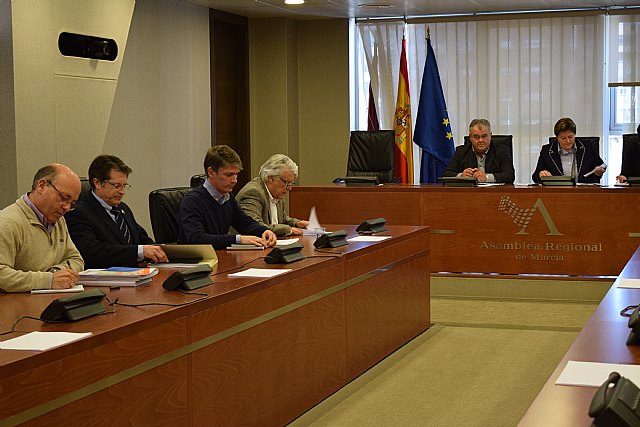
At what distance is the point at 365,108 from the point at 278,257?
7.09 meters

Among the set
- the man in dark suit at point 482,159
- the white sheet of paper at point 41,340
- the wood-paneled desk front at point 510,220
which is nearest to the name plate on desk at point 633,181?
the wood-paneled desk front at point 510,220

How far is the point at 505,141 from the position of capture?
8.45 meters

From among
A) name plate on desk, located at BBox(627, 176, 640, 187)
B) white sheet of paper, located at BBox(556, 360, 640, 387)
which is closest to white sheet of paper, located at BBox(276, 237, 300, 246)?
white sheet of paper, located at BBox(556, 360, 640, 387)

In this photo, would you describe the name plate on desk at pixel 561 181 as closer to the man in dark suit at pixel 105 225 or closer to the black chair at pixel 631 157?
the black chair at pixel 631 157

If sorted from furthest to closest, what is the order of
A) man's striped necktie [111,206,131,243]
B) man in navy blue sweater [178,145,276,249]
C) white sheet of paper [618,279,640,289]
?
man in navy blue sweater [178,145,276,249] < man's striped necktie [111,206,131,243] < white sheet of paper [618,279,640,289]

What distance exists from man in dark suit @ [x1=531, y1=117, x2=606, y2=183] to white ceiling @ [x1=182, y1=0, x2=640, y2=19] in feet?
7.50

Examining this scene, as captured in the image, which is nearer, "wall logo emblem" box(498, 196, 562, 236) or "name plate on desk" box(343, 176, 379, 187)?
"wall logo emblem" box(498, 196, 562, 236)

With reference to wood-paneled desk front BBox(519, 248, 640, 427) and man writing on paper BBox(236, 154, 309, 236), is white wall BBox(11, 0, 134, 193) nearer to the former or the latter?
man writing on paper BBox(236, 154, 309, 236)

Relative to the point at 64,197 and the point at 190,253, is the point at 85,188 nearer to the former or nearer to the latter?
the point at 190,253

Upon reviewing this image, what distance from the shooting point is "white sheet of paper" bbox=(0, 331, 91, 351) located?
8.73ft

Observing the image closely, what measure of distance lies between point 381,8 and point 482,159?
9.16 ft

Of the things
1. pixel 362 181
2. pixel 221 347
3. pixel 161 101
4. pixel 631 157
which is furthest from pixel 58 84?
pixel 631 157

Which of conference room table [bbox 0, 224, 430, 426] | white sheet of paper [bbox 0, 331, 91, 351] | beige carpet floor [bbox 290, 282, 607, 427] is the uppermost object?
white sheet of paper [bbox 0, 331, 91, 351]

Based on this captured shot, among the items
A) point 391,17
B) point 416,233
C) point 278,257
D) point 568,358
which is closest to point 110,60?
point 416,233
